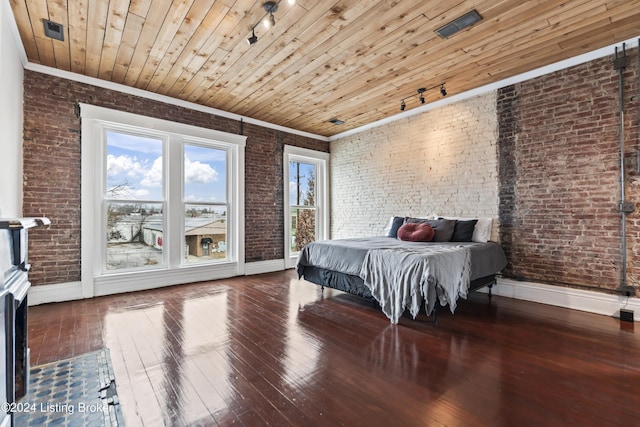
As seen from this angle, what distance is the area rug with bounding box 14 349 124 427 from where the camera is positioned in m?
1.61

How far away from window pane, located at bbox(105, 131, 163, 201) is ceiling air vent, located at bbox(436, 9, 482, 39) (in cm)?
427

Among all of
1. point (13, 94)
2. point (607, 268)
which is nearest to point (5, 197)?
point (13, 94)

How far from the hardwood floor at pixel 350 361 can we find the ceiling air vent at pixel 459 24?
9.83ft

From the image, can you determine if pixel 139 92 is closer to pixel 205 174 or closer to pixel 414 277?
pixel 205 174

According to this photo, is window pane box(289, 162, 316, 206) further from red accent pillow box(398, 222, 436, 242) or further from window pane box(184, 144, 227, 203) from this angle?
red accent pillow box(398, 222, 436, 242)

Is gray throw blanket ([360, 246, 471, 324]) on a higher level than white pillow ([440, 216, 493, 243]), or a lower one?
lower

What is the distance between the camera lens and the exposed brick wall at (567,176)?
10.8ft

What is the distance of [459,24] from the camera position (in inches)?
114

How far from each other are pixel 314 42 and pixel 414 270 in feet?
8.69

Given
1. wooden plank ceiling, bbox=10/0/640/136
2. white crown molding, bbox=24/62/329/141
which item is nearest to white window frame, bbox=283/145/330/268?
white crown molding, bbox=24/62/329/141

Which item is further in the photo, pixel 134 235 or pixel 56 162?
pixel 134 235

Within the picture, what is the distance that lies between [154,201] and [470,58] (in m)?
4.85

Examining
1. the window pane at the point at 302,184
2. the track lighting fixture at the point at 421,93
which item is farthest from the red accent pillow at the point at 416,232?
the window pane at the point at 302,184

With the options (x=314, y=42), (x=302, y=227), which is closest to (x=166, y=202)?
(x=302, y=227)
